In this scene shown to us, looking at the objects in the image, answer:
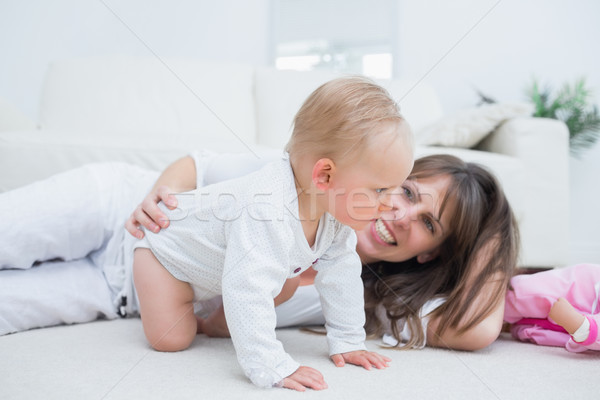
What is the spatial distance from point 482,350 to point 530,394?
0.97 feet

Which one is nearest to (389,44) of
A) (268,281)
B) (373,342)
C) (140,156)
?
(140,156)

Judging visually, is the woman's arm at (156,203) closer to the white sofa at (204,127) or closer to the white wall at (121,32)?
the white sofa at (204,127)

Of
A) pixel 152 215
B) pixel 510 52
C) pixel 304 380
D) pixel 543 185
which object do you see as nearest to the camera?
pixel 304 380

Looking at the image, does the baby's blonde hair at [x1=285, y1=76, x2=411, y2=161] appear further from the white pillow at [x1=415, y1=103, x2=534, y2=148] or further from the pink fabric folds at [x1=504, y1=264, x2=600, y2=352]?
the white pillow at [x1=415, y1=103, x2=534, y2=148]

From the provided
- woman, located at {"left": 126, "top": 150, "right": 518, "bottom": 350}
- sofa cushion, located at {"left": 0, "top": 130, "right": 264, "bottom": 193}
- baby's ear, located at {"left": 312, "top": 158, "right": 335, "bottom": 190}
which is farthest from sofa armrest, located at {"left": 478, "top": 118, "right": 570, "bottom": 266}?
baby's ear, located at {"left": 312, "top": 158, "right": 335, "bottom": 190}

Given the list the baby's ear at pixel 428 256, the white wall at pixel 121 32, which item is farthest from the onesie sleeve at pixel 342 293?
the white wall at pixel 121 32

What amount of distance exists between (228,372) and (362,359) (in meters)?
0.25

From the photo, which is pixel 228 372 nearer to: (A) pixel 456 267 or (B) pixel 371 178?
(B) pixel 371 178

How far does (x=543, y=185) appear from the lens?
75.3 inches

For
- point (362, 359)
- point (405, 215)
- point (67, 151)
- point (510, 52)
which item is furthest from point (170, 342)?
point (510, 52)

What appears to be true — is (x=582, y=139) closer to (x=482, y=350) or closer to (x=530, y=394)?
(x=482, y=350)

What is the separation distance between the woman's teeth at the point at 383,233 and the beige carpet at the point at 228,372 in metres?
0.28

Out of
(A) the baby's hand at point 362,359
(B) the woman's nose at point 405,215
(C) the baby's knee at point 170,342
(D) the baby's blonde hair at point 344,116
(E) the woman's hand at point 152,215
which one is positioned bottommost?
(A) the baby's hand at point 362,359

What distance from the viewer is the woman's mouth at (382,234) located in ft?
4.19
